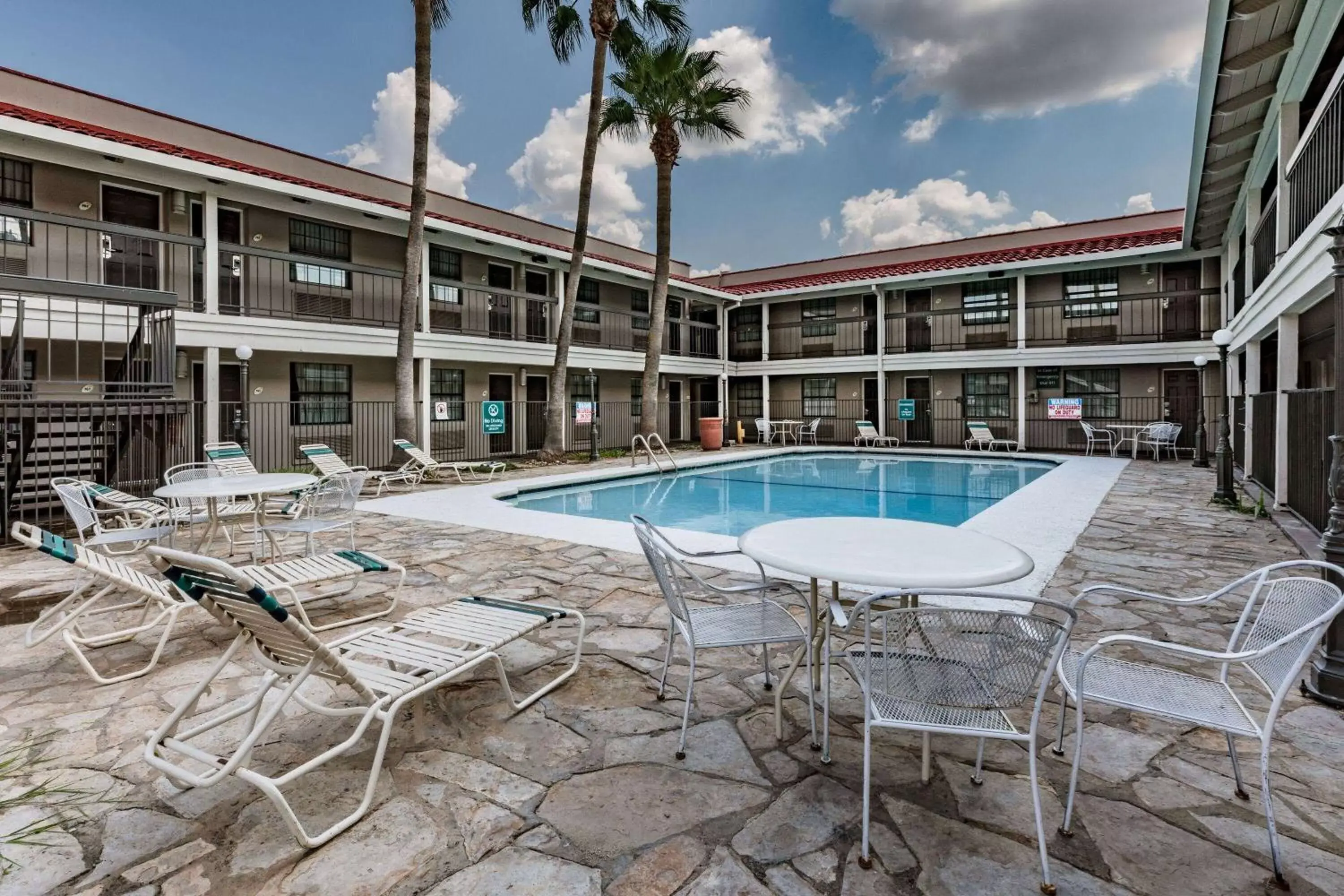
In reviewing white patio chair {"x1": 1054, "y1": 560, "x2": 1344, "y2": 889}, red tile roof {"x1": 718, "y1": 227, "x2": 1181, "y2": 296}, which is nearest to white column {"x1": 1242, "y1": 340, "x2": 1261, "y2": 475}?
red tile roof {"x1": 718, "y1": 227, "x2": 1181, "y2": 296}

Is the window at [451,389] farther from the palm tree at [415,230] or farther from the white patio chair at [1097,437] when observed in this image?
the white patio chair at [1097,437]

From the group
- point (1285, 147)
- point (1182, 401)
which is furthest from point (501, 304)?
point (1182, 401)

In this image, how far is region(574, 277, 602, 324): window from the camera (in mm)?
18891

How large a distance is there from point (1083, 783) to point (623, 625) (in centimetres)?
247

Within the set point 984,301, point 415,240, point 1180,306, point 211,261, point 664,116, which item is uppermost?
point 664,116

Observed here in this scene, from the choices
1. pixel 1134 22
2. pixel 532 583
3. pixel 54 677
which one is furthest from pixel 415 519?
pixel 1134 22

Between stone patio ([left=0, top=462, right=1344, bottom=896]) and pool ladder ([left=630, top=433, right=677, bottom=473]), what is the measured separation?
32.7 ft

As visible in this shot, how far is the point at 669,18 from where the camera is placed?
15.4 meters

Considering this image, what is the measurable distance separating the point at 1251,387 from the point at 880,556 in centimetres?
1091

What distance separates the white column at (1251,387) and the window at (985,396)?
348 inches

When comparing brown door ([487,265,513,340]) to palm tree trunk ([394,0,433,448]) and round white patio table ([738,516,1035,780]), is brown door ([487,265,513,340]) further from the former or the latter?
round white patio table ([738,516,1035,780])

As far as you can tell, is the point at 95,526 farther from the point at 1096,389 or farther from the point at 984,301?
the point at 1096,389

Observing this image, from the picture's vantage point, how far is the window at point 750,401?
2370 cm

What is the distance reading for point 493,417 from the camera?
14555mm
